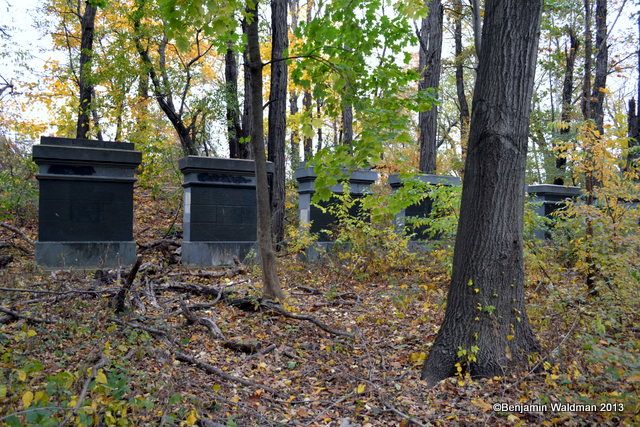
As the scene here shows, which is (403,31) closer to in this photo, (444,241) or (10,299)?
(444,241)

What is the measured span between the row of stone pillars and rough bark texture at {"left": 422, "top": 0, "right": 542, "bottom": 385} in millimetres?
5397

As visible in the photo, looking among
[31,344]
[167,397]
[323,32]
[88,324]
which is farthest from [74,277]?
[323,32]

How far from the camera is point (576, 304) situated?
6.05 metres

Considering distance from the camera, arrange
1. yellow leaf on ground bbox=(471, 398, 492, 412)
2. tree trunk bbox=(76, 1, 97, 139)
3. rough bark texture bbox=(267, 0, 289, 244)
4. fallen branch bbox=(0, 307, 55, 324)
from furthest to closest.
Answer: tree trunk bbox=(76, 1, 97, 139) → rough bark texture bbox=(267, 0, 289, 244) → fallen branch bbox=(0, 307, 55, 324) → yellow leaf on ground bbox=(471, 398, 492, 412)

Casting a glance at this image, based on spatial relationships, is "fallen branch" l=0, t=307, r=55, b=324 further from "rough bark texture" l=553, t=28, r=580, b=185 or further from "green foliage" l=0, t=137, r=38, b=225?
"rough bark texture" l=553, t=28, r=580, b=185

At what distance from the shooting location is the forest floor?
3.55 metres

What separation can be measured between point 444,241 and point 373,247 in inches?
50.2

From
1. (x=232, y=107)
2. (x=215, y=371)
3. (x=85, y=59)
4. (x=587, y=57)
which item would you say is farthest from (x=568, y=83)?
(x=215, y=371)

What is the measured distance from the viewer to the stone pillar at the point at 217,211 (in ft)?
34.6

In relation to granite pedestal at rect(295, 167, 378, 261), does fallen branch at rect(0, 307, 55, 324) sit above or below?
below

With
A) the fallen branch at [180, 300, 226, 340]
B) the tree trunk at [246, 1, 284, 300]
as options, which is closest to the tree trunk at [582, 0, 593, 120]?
the tree trunk at [246, 1, 284, 300]

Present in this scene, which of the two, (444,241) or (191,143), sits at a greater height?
(191,143)

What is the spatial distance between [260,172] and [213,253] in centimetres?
449

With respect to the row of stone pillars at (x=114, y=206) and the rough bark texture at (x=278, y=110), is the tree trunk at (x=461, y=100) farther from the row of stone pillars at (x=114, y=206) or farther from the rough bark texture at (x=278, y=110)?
the row of stone pillars at (x=114, y=206)
